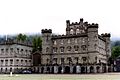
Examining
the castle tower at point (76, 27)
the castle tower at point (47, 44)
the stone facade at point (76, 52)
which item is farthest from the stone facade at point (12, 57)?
the castle tower at point (76, 27)

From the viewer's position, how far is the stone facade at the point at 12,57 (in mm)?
102688

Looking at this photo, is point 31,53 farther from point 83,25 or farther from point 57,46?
point 83,25

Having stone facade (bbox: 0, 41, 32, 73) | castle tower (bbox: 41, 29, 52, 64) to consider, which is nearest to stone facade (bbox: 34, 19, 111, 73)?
castle tower (bbox: 41, 29, 52, 64)

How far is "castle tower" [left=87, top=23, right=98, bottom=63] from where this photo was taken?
316 feet

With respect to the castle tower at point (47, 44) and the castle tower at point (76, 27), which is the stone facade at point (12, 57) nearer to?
the castle tower at point (47, 44)

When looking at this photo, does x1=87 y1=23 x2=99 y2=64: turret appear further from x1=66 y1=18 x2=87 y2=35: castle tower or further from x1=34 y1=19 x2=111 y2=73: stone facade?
x1=66 y1=18 x2=87 y2=35: castle tower

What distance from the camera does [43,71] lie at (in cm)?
10050

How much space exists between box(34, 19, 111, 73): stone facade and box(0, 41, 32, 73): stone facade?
549 cm

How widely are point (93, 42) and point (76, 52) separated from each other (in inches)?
281

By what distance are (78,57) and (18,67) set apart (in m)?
19.8

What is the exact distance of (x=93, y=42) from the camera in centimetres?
9706

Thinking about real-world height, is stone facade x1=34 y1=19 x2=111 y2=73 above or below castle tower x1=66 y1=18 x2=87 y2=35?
below

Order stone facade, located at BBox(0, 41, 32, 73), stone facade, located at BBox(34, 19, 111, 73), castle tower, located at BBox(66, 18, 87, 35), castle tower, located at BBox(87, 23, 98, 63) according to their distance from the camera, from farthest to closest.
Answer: castle tower, located at BBox(66, 18, 87, 35)
stone facade, located at BBox(0, 41, 32, 73)
castle tower, located at BBox(87, 23, 98, 63)
stone facade, located at BBox(34, 19, 111, 73)

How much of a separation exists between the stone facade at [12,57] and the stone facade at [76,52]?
18.0 ft
